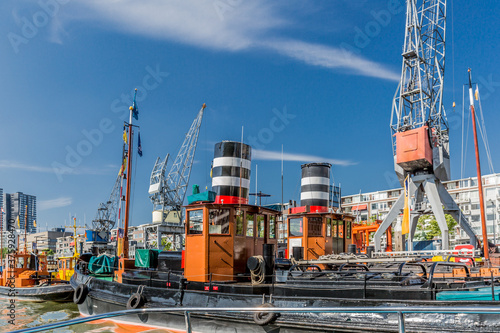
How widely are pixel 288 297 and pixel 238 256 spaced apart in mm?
2892

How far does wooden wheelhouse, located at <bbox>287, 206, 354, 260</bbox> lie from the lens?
17031 millimetres

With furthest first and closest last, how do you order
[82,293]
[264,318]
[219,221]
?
[82,293]
[219,221]
[264,318]

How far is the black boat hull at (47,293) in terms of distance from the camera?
21.4 m

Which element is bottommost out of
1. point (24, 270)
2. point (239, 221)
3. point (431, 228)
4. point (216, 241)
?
point (24, 270)

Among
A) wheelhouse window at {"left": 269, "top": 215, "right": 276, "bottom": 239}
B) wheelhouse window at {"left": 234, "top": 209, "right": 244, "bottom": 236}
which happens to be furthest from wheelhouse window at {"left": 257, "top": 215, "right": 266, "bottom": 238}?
wheelhouse window at {"left": 234, "top": 209, "right": 244, "bottom": 236}

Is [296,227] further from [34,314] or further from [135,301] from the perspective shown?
[34,314]

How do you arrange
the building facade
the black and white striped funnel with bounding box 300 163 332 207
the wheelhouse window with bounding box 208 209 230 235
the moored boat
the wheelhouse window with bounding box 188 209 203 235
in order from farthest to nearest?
the building facade, the moored boat, the black and white striped funnel with bounding box 300 163 332 207, the wheelhouse window with bounding box 188 209 203 235, the wheelhouse window with bounding box 208 209 230 235

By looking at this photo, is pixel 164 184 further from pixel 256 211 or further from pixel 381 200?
pixel 256 211

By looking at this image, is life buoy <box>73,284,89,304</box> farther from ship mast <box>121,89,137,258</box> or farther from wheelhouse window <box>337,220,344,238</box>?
wheelhouse window <box>337,220,344,238</box>

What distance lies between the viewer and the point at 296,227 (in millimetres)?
17766

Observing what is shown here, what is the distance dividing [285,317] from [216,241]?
346cm

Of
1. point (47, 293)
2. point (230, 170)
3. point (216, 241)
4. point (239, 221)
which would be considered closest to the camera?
point (216, 241)

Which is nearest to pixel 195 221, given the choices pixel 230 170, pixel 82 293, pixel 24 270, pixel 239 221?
pixel 239 221

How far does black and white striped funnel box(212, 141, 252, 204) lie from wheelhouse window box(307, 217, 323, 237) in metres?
4.77
